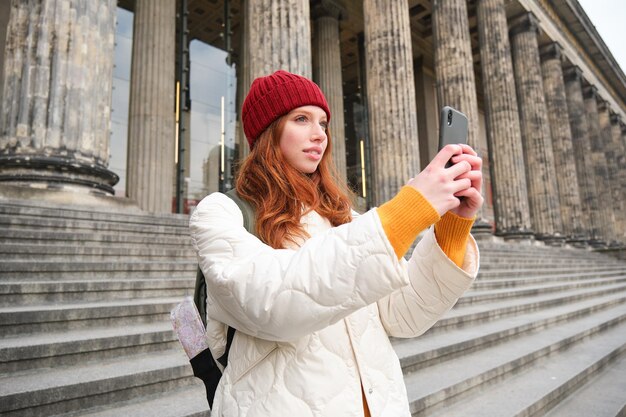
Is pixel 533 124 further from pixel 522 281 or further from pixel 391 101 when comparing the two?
pixel 522 281

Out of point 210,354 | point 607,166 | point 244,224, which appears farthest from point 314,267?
point 607,166

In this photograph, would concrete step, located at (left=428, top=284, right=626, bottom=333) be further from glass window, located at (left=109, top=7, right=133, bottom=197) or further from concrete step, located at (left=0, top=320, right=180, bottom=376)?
glass window, located at (left=109, top=7, right=133, bottom=197)

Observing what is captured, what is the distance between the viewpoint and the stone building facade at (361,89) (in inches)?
206

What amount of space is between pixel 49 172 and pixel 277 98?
503 cm

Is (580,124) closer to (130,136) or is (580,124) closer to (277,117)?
(130,136)

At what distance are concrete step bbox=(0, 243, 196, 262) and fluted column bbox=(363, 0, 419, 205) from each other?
6.47 meters

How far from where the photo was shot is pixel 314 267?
0.80 meters

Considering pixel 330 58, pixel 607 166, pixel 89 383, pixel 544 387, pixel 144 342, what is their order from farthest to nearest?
pixel 607 166 < pixel 330 58 < pixel 544 387 < pixel 144 342 < pixel 89 383

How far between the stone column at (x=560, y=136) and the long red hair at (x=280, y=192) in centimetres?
2215

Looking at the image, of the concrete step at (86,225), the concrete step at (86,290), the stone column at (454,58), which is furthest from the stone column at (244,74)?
the stone column at (454,58)

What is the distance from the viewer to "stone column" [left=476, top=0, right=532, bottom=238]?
49.3ft

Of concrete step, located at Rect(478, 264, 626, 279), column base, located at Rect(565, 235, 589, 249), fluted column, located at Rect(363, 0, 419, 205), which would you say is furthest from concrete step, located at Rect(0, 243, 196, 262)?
column base, located at Rect(565, 235, 589, 249)

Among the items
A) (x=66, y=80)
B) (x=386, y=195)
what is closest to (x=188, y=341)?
(x=66, y=80)

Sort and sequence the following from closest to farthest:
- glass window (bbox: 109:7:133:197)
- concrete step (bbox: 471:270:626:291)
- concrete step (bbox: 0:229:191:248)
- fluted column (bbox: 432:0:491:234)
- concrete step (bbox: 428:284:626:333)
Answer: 1. concrete step (bbox: 0:229:191:248)
2. concrete step (bbox: 428:284:626:333)
3. concrete step (bbox: 471:270:626:291)
4. glass window (bbox: 109:7:133:197)
5. fluted column (bbox: 432:0:491:234)
